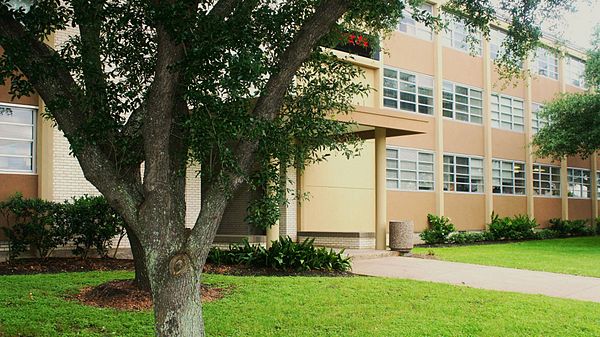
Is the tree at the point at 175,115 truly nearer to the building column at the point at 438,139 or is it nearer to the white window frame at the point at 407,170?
the white window frame at the point at 407,170

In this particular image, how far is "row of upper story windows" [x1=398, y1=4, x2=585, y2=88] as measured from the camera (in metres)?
25.1

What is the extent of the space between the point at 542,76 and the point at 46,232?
86.4 feet

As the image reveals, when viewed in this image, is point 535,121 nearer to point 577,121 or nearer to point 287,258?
point 577,121

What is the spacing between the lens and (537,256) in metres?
18.8

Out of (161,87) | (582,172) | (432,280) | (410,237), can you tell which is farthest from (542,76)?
(161,87)

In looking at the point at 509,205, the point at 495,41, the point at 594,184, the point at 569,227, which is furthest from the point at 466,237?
the point at 594,184

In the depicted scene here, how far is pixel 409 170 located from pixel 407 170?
13cm

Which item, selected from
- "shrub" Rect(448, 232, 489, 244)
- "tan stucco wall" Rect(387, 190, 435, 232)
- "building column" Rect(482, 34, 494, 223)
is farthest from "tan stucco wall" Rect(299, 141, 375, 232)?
"building column" Rect(482, 34, 494, 223)

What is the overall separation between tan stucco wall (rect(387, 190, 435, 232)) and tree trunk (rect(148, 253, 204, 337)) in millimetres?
17652

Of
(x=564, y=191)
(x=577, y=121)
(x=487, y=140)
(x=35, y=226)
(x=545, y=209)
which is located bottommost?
(x=35, y=226)

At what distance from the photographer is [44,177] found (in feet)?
49.6

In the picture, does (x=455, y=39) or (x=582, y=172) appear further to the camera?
(x=582, y=172)

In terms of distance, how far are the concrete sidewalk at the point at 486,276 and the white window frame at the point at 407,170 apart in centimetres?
782

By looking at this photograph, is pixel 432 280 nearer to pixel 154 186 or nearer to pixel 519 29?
pixel 519 29
